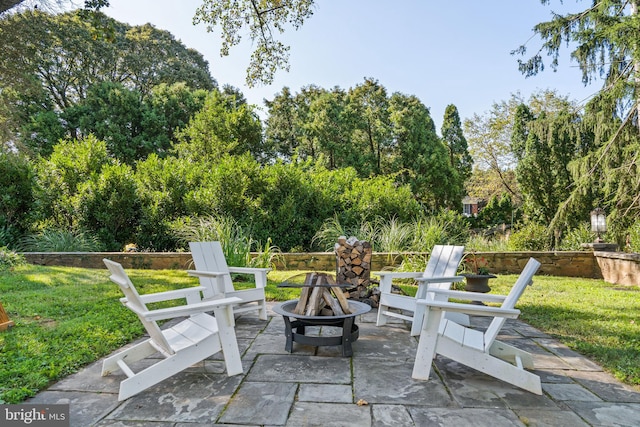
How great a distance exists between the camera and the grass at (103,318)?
270 cm

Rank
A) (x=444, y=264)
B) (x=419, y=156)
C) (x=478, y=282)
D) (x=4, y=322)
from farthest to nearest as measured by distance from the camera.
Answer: (x=419, y=156), (x=478, y=282), (x=444, y=264), (x=4, y=322)

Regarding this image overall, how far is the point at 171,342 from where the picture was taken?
8.36 feet

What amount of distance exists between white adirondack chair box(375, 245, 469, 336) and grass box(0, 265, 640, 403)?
112 cm

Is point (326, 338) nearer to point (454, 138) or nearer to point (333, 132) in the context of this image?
point (333, 132)

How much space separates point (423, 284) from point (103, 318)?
10.5 ft

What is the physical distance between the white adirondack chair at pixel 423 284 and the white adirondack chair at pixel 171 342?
5.53 ft

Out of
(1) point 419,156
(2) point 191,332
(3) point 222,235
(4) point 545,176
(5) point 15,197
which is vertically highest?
(1) point 419,156

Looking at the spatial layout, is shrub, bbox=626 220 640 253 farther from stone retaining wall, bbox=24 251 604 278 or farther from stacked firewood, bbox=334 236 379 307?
stacked firewood, bbox=334 236 379 307

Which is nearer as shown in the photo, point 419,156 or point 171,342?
point 171,342

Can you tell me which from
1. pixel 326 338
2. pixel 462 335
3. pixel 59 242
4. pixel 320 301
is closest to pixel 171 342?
pixel 326 338

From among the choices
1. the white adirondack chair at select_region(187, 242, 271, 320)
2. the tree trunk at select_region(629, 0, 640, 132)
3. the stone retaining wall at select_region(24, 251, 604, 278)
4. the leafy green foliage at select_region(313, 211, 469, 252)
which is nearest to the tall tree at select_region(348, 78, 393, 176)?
the leafy green foliage at select_region(313, 211, 469, 252)

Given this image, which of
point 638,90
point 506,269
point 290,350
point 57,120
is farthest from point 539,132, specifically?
point 57,120

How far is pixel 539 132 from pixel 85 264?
1020 centimetres

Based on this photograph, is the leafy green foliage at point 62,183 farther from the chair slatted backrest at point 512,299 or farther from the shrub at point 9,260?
the chair slatted backrest at point 512,299
